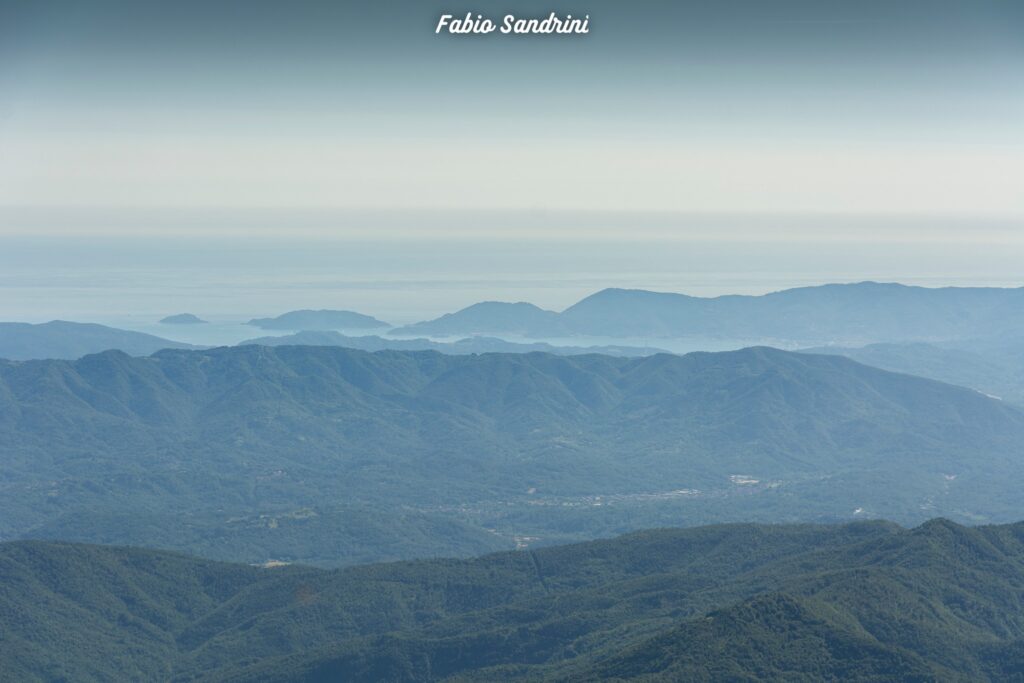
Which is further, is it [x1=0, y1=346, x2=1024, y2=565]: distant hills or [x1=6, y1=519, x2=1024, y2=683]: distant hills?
[x1=0, y1=346, x2=1024, y2=565]: distant hills

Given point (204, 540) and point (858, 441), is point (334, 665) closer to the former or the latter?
point (204, 540)

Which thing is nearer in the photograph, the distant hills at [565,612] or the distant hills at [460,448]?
the distant hills at [565,612]

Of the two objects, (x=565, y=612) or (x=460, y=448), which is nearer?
(x=565, y=612)

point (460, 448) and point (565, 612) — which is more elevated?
point (460, 448)
